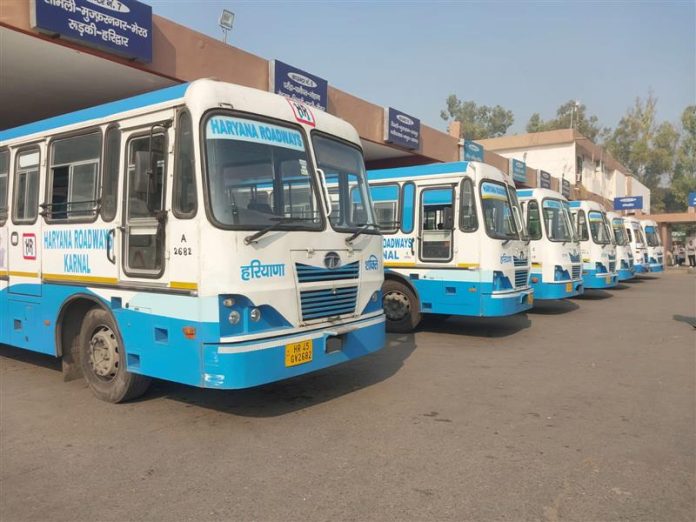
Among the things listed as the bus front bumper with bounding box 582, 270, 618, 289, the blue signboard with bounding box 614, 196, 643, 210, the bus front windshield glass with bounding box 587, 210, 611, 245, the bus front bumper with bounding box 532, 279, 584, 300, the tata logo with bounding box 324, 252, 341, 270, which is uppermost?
the blue signboard with bounding box 614, 196, 643, 210

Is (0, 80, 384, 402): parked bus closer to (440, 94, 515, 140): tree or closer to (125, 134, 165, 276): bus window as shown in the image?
(125, 134, 165, 276): bus window

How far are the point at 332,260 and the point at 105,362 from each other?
245cm

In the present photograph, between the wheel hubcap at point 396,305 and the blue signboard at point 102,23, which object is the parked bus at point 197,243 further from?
the wheel hubcap at point 396,305

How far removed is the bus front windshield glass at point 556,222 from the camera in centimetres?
1234

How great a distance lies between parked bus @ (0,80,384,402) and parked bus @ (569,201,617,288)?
1102cm

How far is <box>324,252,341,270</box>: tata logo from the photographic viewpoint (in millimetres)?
5304

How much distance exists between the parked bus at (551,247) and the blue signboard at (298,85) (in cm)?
506

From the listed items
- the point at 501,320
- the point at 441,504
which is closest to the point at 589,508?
the point at 441,504

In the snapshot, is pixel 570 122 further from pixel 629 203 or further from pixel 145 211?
pixel 145 211

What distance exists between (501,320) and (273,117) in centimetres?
800

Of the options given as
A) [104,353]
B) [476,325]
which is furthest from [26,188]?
[476,325]

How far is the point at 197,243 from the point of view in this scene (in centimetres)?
456

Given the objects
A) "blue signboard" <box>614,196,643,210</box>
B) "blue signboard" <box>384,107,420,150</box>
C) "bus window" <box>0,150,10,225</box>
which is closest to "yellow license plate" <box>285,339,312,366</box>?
"bus window" <box>0,150,10,225</box>

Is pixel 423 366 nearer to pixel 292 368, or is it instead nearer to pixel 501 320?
pixel 292 368
